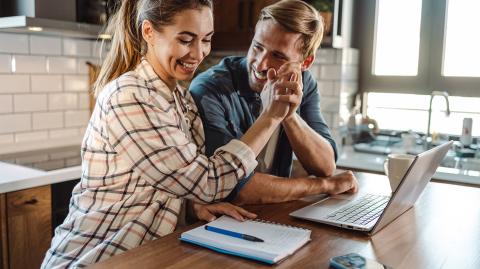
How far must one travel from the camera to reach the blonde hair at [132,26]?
1.16m

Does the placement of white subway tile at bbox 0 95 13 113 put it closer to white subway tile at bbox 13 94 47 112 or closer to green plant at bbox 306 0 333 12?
white subway tile at bbox 13 94 47 112

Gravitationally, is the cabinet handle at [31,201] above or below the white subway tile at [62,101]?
below

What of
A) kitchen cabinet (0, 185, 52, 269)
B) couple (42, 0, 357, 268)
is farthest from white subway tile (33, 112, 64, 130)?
couple (42, 0, 357, 268)

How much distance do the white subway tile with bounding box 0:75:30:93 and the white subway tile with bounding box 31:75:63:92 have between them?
0.04 meters

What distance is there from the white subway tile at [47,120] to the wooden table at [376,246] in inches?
63.3

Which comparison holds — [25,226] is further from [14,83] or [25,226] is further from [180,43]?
[180,43]

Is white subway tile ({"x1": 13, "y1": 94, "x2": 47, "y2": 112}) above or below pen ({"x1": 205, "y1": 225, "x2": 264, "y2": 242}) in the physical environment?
above

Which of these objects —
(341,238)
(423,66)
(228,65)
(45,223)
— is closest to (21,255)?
(45,223)

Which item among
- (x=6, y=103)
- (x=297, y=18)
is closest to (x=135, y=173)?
(x=297, y=18)

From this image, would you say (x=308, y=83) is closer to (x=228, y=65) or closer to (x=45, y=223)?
(x=228, y=65)

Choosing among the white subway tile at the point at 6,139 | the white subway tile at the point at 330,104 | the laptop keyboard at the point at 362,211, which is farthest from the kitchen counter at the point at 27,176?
the white subway tile at the point at 330,104

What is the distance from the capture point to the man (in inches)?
53.9

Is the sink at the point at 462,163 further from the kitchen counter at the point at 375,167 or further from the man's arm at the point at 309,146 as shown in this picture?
the man's arm at the point at 309,146

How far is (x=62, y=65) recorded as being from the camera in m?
2.57
